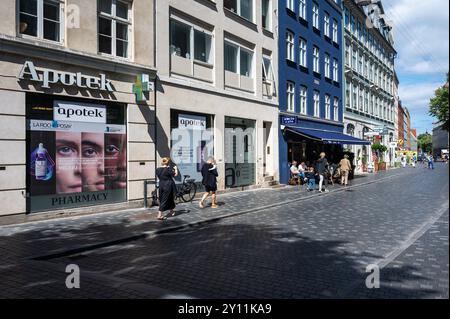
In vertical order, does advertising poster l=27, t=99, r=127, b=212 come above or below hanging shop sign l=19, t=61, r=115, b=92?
below

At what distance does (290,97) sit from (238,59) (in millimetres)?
6499

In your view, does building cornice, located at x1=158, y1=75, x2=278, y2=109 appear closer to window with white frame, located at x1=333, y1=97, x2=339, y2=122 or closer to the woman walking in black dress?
the woman walking in black dress

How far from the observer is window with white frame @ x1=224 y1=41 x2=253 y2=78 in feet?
62.0

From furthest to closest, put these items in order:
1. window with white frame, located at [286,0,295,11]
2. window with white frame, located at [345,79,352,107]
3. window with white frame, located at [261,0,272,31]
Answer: window with white frame, located at [345,79,352,107] → window with white frame, located at [286,0,295,11] → window with white frame, located at [261,0,272,31]

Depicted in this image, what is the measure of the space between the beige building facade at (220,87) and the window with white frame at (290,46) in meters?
1.97

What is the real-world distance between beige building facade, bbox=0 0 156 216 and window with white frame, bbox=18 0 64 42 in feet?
0.09

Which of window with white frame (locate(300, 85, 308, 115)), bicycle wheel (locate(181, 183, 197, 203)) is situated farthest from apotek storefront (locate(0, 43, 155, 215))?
window with white frame (locate(300, 85, 308, 115))

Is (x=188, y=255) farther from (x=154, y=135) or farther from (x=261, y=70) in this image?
(x=261, y=70)

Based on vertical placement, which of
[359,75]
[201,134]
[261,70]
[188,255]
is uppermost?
[359,75]

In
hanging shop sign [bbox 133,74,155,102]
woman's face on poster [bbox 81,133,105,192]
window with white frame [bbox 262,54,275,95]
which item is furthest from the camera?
window with white frame [bbox 262,54,275,95]
